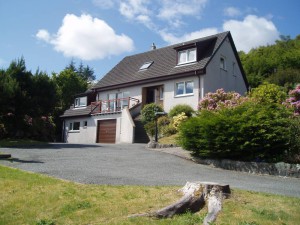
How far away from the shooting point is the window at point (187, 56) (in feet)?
93.4

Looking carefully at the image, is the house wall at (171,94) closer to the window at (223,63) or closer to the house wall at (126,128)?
the house wall at (126,128)

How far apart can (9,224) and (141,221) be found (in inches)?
97.1

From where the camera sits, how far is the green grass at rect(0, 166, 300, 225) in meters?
6.12

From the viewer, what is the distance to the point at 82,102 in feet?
119

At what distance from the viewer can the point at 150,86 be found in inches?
1198

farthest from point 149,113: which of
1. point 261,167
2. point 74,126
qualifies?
point 261,167

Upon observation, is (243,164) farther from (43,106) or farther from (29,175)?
(43,106)

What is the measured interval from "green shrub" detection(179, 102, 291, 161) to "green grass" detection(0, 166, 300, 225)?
20.7 feet

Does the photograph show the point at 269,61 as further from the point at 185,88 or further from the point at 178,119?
the point at 178,119

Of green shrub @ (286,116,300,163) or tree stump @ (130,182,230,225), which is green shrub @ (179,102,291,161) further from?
tree stump @ (130,182,230,225)

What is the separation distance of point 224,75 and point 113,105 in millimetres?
10295

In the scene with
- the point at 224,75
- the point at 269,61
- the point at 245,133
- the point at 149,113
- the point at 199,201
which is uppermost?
the point at 269,61

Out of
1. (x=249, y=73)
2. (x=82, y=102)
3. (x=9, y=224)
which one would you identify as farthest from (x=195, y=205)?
(x=249, y=73)

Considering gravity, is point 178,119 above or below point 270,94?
below
